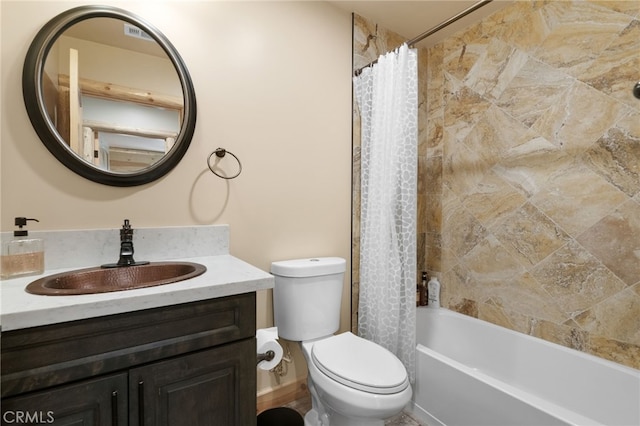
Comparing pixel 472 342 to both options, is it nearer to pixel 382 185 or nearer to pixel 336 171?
pixel 382 185

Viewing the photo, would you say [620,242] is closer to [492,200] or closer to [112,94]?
[492,200]

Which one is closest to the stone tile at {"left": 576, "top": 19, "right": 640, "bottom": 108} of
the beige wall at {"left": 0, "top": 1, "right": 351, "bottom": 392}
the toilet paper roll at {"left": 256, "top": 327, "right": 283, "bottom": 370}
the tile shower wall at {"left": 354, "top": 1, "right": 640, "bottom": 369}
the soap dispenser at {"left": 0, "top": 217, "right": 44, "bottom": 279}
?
the tile shower wall at {"left": 354, "top": 1, "right": 640, "bottom": 369}

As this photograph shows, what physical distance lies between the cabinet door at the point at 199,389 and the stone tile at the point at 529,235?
1.70 metres

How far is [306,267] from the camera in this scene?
5.17ft

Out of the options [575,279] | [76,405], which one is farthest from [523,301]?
[76,405]

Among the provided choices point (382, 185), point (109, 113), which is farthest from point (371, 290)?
point (109, 113)

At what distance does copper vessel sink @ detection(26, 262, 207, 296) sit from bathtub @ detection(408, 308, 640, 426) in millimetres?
1358

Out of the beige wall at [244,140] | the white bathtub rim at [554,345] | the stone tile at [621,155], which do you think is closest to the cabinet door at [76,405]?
the beige wall at [244,140]

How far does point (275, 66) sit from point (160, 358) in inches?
60.8

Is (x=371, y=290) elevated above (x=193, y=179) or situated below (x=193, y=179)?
below

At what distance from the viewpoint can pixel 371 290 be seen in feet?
5.97

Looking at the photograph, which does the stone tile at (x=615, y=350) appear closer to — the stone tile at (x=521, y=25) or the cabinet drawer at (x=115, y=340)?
the stone tile at (x=521, y=25)

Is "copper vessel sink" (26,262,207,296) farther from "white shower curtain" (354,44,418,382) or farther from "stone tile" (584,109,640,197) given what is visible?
"stone tile" (584,109,640,197)

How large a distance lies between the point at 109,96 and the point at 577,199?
2394 mm
